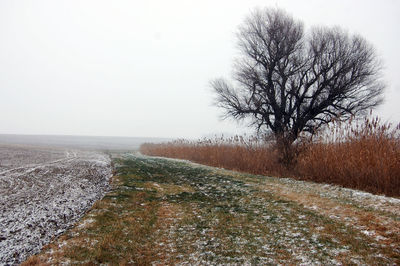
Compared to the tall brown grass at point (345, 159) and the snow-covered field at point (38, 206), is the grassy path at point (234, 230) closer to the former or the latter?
the snow-covered field at point (38, 206)

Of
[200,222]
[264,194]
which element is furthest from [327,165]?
[200,222]

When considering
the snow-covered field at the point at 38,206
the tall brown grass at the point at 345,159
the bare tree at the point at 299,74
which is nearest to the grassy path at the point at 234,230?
the snow-covered field at the point at 38,206

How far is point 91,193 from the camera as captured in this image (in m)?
5.93

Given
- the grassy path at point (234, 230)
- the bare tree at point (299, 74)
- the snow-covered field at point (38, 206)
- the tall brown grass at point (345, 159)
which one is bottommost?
the snow-covered field at point (38, 206)

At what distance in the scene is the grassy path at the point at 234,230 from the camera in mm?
2930

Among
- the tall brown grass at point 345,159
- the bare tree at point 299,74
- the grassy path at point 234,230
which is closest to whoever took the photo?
the grassy path at point 234,230

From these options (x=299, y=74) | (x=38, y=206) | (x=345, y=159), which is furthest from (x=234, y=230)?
(x=299, y=74)

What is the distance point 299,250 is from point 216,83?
18463mm

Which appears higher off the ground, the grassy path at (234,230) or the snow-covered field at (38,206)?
the grassy path at (234,230)

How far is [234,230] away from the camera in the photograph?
12.2 ft

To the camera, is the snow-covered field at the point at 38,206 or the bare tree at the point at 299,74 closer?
the snow-covered field at the point at 38,206

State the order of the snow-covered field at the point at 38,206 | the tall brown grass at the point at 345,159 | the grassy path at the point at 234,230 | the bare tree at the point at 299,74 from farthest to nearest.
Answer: the bare tree at the point at 299,74, the tall brown grass at the point at 345,159, the snow-covered field at the point at 38,206, the grassy path at the point at 234,230

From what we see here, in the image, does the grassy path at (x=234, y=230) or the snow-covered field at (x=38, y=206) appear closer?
the grassy path at (x=234, y=230)

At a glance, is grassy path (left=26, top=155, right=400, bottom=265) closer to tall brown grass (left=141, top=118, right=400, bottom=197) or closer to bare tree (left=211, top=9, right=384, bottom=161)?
tall brown grass (left=141, top=118, right=400, bottom=197)
